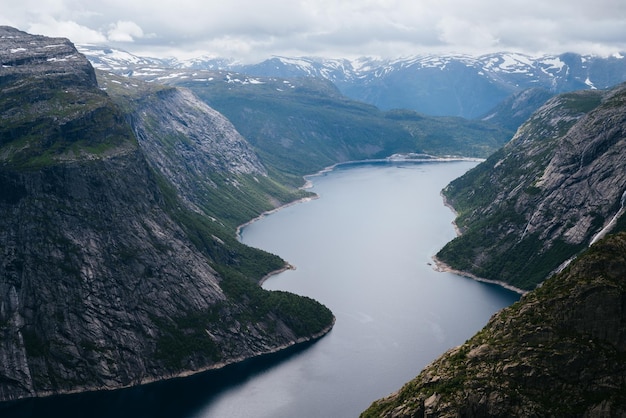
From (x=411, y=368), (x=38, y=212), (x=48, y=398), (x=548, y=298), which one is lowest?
(x=48, y=398)

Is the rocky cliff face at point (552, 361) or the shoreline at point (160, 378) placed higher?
the rocky cliff face at point (552, 361)

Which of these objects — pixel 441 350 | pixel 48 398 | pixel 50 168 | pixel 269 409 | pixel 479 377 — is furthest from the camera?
pixel 50 168

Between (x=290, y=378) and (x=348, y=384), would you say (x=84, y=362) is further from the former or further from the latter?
(x=348, y=384)

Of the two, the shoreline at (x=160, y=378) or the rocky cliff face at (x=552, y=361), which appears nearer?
the rocky cliff face at (x=552, y=361)

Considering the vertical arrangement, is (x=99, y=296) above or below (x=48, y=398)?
above

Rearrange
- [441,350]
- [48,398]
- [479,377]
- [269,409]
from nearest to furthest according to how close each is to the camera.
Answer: [479,377] < [269,409] < [48,398] < [441,350]

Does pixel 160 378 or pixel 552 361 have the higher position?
pixel 552 361

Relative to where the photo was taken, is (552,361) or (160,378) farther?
(160,378)

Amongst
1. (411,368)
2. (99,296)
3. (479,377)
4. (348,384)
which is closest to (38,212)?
(99,296)
